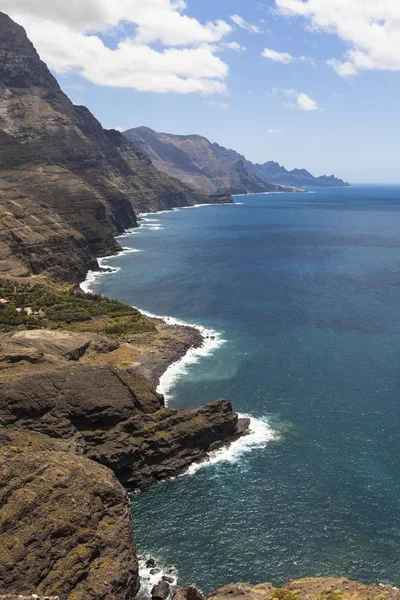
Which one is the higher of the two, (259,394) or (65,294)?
(65,294)

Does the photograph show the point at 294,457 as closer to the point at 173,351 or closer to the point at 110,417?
the point at 110,417

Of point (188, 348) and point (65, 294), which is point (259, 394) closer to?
point (188, 348)

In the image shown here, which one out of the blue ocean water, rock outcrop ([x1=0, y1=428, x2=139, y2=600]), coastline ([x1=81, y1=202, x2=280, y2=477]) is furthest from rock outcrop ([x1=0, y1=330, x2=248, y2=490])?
rock outcrop ([x1=0, y1=428, x2=139, y2=600])

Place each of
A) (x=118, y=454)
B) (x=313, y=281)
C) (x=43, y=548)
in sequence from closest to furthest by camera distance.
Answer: (x=43, y=548)
(x=118, y=454)
(x=313, y=281)

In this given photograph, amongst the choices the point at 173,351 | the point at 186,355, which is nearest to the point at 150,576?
the point at 186,355

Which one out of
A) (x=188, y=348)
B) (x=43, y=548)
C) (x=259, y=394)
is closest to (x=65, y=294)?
(x=188, y=348)

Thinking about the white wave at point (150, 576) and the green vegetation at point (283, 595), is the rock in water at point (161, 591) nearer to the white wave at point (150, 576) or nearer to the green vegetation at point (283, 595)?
the white wave at point (150, 576)

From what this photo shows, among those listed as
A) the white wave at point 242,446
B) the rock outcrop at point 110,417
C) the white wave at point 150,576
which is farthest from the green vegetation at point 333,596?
the rock outcrop at point 110,417

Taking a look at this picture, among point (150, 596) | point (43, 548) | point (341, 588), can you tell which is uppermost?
point (43, 548)
